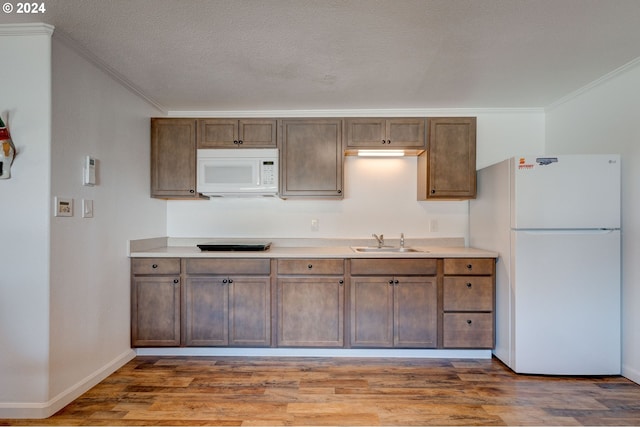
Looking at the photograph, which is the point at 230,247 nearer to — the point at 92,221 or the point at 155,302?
the point at 155,302

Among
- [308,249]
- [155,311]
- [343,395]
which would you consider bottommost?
[343,395]

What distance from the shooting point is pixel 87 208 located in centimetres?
218

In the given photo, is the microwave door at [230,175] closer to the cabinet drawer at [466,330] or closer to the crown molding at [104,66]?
the crown molding at [104,66]

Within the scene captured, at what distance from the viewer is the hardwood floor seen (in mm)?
1910

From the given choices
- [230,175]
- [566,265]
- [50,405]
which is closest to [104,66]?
[230,175]

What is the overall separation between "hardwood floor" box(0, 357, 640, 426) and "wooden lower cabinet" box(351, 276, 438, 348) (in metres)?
0.18

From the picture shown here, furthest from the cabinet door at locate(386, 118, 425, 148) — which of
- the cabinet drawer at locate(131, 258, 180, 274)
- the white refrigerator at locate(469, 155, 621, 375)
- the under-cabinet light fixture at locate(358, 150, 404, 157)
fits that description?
the cabinet drawer at locate(131, 258, 180, 274)

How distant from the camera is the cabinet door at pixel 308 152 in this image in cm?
300

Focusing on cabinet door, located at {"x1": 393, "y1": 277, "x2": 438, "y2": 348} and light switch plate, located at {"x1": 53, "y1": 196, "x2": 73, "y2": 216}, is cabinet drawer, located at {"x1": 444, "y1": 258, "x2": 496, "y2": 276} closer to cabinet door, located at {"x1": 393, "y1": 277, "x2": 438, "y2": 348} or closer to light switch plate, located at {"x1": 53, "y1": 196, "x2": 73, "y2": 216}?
cabinet door, located at {"x1": 393, "y1": 277, "x2": 438, "y2": 348}

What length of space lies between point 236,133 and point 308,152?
686 millimetres

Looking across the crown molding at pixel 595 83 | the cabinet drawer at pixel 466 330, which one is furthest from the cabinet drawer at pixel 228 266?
the crown molding at pixel 595 83

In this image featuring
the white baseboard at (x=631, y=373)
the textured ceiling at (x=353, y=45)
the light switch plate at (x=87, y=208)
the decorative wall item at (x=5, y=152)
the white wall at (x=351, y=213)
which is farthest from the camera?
the white wall at (x=351, y=213)

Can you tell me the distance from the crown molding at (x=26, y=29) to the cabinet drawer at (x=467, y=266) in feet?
10.0

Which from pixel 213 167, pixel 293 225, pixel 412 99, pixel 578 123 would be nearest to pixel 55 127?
pixel 213 167
